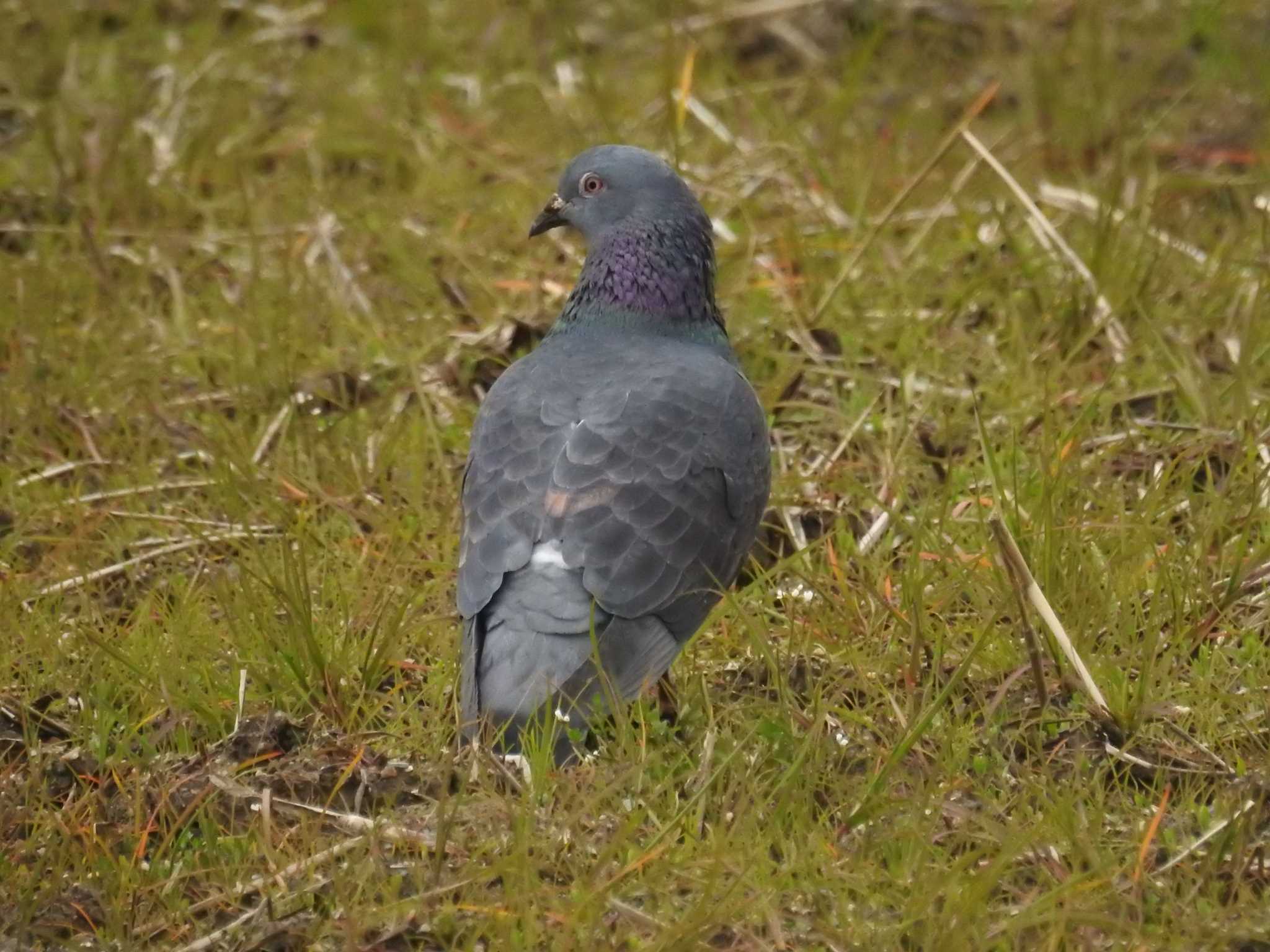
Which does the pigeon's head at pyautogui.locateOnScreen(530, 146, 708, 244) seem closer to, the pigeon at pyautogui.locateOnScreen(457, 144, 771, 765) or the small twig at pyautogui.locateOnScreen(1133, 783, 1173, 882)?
the pigeon at pyautogui.locateOnScreen(457, 144, 771, 765)

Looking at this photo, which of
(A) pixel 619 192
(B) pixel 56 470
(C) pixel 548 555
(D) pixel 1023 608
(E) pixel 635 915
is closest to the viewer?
(E) pixel 635 915

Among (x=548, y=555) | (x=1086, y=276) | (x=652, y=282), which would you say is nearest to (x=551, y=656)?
(x=548, y=555)

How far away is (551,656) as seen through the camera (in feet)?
11.2

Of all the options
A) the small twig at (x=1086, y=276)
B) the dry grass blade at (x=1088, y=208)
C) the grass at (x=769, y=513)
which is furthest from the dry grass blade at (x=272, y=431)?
the dry grass blade at (x=1088, y=208)

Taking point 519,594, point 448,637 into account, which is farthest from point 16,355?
point 519,594

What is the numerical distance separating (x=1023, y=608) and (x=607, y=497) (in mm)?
832

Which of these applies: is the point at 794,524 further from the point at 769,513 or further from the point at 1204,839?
the point at 1204,839

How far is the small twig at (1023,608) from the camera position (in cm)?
331

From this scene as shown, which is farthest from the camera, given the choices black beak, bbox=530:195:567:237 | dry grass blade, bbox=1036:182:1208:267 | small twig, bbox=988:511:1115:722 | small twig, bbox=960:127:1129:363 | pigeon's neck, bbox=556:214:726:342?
dry grass blade, bbox=1036:182:1208:267

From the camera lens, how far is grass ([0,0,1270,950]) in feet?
10.2

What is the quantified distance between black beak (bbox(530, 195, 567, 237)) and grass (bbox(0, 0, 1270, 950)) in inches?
21.7

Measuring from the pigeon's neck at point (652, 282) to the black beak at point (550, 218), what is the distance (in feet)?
0.78

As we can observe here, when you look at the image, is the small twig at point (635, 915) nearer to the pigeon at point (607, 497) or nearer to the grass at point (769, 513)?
the grass at point (769, 513)

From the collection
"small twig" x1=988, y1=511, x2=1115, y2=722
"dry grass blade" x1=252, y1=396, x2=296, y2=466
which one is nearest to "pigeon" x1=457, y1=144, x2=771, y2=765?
"small twig" x1=988, y1=511, x2=1115, y2=722
